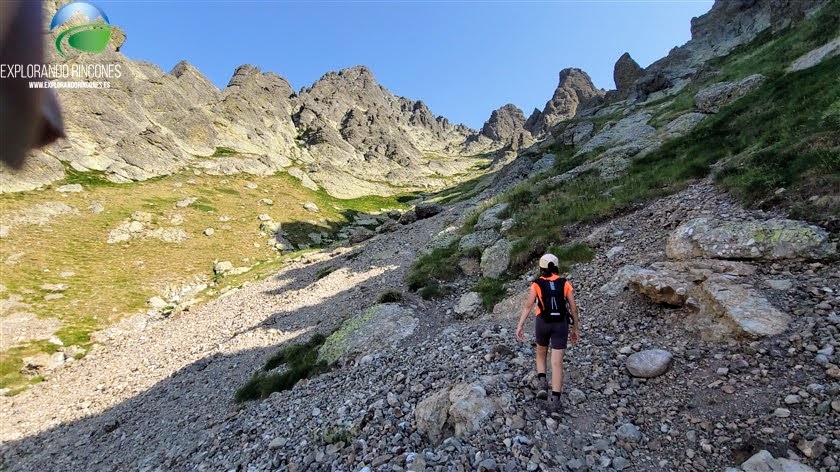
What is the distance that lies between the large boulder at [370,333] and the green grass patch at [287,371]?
60 centimetres

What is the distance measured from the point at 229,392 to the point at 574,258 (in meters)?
17.6

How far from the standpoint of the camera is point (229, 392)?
18.0m

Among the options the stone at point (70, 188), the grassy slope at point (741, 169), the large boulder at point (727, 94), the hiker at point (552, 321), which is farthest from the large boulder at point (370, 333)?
the stone at point (70, 188)

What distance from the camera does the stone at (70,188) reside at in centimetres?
6109

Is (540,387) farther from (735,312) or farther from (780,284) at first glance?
(780,284)

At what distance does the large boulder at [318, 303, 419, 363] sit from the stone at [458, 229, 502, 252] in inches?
308

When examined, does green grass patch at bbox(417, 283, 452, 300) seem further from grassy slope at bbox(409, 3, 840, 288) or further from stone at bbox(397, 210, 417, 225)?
stone at bbox(397, 210, 417, 225)

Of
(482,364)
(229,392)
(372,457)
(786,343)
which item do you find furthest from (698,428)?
(229,392)

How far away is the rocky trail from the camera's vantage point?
275 inches

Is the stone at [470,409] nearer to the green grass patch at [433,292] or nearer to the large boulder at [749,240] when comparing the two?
the large boulder at [749,240]

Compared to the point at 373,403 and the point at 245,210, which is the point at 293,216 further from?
the point at 373,403

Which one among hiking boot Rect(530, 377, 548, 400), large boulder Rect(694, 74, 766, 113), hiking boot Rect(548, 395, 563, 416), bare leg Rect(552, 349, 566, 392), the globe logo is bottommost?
hiking boot Rect(548, 395, 563, 416)

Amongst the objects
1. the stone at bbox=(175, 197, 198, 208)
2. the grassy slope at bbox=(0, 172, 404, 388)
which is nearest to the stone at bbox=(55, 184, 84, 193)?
the grassy slope at bbox=(0, 172, 404, 388)

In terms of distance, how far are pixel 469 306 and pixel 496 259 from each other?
4.31m
